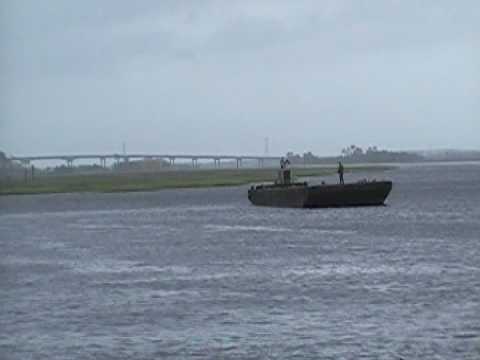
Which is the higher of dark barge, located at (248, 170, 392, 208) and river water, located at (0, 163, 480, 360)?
dark barge, located at (248, 170, 392, 208)

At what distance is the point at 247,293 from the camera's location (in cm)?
3547

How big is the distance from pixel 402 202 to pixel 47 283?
71.9 metres

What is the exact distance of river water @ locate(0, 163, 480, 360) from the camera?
25.8m

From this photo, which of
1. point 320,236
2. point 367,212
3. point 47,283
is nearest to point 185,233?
point 320,236

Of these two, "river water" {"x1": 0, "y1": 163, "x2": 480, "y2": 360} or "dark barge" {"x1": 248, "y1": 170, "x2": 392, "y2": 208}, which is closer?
"river water" {"x1": 0, "y1": 163, "x2": 480, "y2": 360}

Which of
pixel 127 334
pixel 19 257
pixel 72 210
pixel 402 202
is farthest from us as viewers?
pixel 72 210

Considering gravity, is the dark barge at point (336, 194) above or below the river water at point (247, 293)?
above

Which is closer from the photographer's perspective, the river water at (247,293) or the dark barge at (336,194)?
A: the river water at (247,293)

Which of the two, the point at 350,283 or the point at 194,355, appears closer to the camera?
the point at 194,355

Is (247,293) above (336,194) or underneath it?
underneath

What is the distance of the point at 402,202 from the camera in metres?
109

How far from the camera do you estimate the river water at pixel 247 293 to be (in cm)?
2577

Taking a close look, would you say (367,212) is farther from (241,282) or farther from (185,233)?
(241,282)

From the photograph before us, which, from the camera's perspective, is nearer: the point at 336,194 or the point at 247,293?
the point at 247,293
